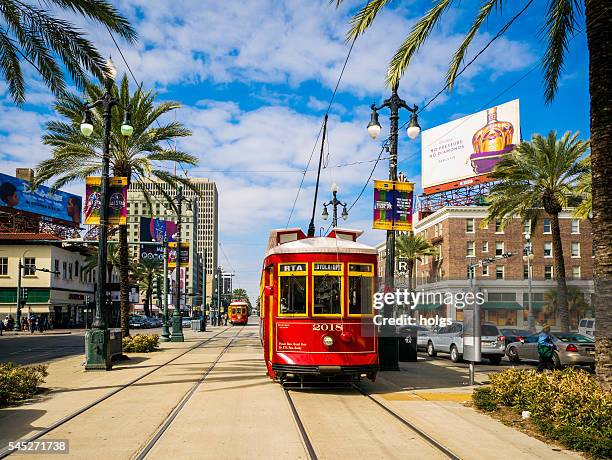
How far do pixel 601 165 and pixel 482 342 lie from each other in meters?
15.0

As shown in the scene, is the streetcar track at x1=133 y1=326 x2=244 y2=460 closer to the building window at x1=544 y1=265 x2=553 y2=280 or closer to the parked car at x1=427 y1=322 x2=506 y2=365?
the parked car at x1=427 y1=322 x2=506 y2=365

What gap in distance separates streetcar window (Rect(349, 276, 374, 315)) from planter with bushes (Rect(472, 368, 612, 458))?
9.12 feet

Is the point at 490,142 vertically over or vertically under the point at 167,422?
over

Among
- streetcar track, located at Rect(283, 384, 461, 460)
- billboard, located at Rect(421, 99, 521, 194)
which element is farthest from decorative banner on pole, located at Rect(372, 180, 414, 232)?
billboard, located at Rect(421, 99, 521, 194)

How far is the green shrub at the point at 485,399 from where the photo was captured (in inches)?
428

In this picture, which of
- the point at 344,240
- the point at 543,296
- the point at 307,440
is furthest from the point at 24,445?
the point at 543,296

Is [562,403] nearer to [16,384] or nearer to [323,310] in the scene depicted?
[323,310]

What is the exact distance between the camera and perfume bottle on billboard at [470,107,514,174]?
2237 inches

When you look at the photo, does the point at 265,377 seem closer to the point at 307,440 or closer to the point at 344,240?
the point at 344,240

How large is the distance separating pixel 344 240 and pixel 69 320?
195 ft

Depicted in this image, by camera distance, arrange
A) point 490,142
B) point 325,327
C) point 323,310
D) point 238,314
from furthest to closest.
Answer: point 238,314
point 490,142
point 323,310
point 325,327

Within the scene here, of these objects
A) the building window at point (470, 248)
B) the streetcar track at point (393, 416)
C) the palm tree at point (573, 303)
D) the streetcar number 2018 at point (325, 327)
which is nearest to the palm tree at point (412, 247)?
the building window at point (470, 248)

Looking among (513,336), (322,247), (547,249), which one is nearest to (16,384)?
(322,247)

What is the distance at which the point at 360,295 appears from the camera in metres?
12.8
